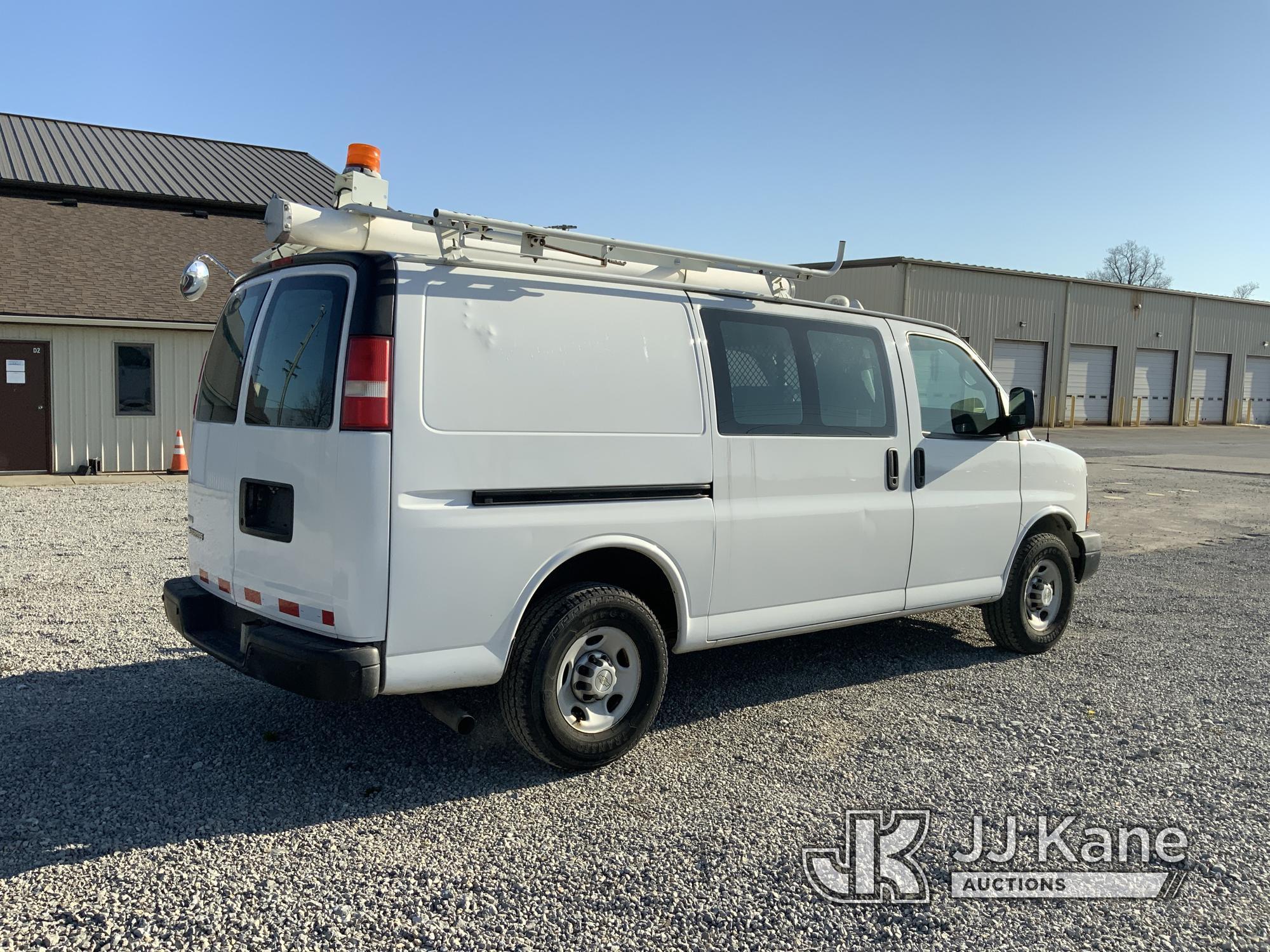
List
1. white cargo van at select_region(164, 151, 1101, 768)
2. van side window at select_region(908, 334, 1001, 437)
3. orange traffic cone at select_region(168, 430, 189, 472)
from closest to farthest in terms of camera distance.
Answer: white cargo van at select_region(164, 151, 1101, 768), van side window at select_region(908, 334, 1001, 437), orange traffic cone at select_region(168, 430, 189, 472)

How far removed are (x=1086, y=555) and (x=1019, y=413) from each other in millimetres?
1410

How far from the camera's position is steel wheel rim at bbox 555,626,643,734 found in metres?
4.29

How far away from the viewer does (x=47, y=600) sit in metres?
7.29

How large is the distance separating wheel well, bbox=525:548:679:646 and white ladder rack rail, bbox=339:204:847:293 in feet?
4.37

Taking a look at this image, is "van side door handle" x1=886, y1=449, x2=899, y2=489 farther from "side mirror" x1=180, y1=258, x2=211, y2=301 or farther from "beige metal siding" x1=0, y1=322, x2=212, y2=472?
"beige metal siding" x1=0, y1=322, x2=212, y2=472

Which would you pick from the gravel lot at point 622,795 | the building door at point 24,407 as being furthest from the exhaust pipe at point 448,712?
the building door at point 24,407

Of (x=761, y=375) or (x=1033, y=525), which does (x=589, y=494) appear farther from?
(x=1033, y=525)

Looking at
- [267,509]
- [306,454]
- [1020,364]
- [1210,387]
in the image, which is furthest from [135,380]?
[1210,387]

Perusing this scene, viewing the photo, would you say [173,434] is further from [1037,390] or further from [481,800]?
[1037,390]

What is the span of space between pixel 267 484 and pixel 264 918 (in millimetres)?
1686

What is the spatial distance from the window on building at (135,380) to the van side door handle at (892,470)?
15.3m

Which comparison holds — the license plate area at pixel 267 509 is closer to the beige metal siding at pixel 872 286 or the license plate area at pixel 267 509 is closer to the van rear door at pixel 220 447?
the van rear door at pixel 220 447

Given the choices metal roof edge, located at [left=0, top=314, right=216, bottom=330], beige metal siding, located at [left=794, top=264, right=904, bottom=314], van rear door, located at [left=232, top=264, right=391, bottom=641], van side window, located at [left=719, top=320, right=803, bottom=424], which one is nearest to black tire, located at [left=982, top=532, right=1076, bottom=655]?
van side window, located at [left=719, top=320, right=803, bottom=424]

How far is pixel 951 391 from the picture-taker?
5.95 m
